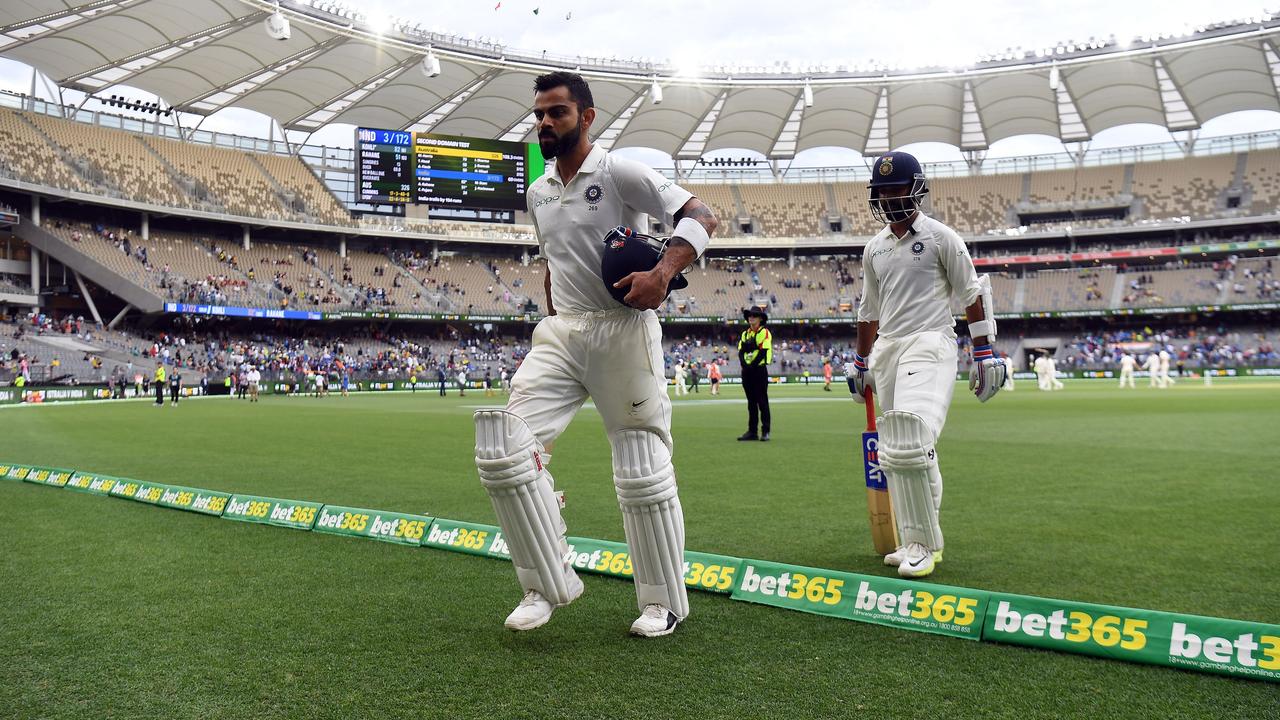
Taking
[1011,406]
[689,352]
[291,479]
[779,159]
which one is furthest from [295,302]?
[291,479]

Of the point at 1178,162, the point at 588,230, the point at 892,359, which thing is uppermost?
the point at 1178,162

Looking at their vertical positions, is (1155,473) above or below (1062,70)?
below

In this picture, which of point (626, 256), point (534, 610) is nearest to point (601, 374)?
point (626, 256)

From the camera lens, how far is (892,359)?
518 cm

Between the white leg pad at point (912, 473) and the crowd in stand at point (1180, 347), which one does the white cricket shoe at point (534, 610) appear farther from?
the crowd in stand at point (1180, 347)

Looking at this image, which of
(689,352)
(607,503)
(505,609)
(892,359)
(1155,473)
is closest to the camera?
(505,609)

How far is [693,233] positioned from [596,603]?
73.8 inches

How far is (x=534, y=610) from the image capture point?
3.65 m

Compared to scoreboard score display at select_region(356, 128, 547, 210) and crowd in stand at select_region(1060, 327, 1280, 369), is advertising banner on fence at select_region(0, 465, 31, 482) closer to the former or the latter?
scoreboard score display at select_region(356, 128, 547, 210)

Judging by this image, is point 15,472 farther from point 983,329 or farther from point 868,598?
point 983,329

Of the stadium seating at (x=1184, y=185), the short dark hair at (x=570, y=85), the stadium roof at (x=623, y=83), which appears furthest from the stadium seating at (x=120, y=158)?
the stadium seating at (x=1184, y=185)

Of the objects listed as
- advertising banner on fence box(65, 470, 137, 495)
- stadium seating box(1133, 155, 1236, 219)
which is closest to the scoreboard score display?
advertising banner on fence box(65, 470, 137, 495)

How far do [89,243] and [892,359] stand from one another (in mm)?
50280

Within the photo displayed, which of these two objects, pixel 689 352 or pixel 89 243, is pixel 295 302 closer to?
pixel 89 243
